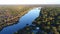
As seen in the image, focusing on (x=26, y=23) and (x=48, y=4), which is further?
(x=48, y=4)

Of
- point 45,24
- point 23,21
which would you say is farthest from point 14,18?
point 45,24

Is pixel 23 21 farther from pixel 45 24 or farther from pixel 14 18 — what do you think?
pixel 45 24

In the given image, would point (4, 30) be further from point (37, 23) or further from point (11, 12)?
point (37, 23)
